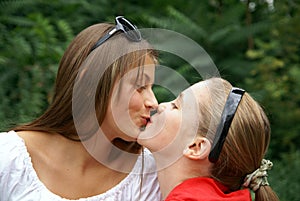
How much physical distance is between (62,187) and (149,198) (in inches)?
15.6

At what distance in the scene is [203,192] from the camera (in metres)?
2.24

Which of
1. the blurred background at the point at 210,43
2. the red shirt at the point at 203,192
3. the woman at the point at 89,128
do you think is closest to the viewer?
the red shirt at the point at 203,192

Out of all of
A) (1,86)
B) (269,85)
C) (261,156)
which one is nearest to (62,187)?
(261,156)

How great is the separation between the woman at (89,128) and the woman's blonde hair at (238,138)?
0.89ft

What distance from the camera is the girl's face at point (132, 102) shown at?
2.43m

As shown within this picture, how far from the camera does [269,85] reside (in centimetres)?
506

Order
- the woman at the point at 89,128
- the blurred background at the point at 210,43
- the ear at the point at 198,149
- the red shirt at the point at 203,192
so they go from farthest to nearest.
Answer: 1. the blurred background at the point at 210,43
2. the woman at the point at 89,128
3. the ear at the point at 198,149
4. the red shirt at the point at 203,192

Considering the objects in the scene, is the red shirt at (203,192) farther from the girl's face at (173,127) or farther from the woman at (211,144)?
the girl's face at (173,127)

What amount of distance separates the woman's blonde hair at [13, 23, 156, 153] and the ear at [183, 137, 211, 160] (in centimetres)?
42

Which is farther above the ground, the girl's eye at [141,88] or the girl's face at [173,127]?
the girl's eye at [141,88]

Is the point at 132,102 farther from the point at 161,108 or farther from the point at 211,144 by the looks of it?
the point at 211,144

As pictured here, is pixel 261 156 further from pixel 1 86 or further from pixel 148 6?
pixel 148 6

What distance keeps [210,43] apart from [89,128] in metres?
2.81

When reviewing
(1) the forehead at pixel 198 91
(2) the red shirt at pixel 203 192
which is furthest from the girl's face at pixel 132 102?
(2) the red shirt at pixel 203 192
